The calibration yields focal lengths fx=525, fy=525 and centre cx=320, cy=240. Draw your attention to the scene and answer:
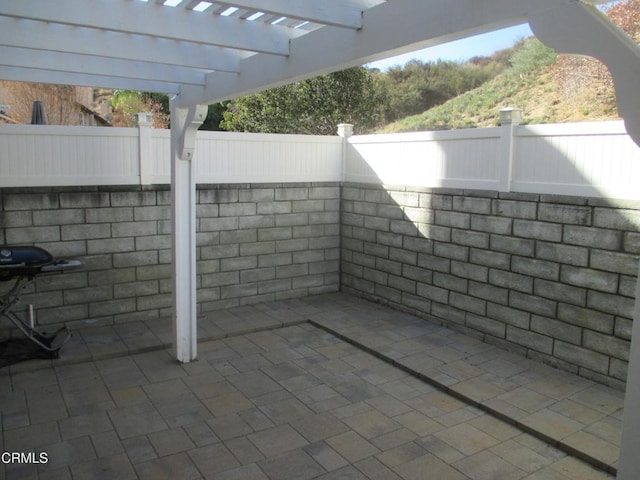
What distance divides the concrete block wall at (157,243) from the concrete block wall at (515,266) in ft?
2.23

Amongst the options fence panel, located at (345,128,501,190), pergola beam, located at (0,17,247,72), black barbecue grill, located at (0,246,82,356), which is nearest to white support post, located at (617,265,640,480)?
pergola beam, located at (0,17,247,72)

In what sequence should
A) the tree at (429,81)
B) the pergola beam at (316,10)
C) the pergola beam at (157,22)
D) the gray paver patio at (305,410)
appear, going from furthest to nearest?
the tree at (429,81) < the gray paver patio at (305,410) < the pergola beam at (157,22) < the pergola beam at (316,10)

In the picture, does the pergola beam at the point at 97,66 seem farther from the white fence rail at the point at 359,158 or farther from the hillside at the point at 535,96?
the hillside at the point at 535,96

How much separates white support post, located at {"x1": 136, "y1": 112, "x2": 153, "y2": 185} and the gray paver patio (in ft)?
5.10

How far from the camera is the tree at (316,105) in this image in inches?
439

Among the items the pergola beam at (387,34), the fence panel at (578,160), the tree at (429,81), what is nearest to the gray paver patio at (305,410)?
the fence panel at (578,160)

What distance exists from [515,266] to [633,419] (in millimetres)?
3148

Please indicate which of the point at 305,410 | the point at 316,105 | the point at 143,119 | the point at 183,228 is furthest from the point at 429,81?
the point at 305,410

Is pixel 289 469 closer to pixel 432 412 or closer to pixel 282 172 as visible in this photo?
pixel 432 412

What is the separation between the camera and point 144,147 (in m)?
5.32

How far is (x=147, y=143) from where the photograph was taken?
5332 mm

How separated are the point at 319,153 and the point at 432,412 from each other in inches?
149

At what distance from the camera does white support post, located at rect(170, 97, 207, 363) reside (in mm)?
4262

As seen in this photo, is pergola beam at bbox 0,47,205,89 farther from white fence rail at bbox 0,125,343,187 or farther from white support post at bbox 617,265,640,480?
white support post at bbox 617,265,640,480
